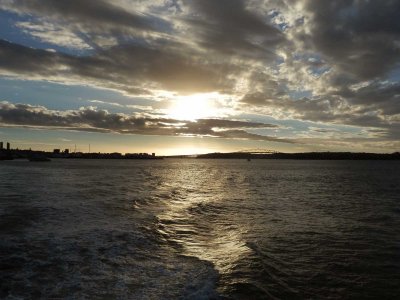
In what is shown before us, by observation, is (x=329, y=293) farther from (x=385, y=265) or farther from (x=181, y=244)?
(x=181, y=244)

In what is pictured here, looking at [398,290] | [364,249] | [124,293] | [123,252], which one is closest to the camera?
[124,293]

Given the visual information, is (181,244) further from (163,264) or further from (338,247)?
(338,247)

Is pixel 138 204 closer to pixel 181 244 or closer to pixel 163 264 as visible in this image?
pixel 181 244

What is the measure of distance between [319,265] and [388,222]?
12.7 meters

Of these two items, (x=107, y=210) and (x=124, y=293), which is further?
(x=107, y=210)

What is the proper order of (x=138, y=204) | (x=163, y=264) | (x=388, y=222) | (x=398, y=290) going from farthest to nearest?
(x=138, y=204) → (x=388, y=222) → (x=163, y=264) → (x=398, y=290)

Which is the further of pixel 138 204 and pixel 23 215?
pixel 138 204

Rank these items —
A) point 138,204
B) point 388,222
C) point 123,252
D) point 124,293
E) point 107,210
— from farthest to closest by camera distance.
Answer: point 138,204
point 107,210
point 388,222
point 123,252
point 124,293

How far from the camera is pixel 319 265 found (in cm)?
1436

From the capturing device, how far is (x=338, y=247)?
17375mm

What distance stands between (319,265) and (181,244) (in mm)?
6329

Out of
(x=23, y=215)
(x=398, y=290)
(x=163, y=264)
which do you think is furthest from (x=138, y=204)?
(x=398, y=290)

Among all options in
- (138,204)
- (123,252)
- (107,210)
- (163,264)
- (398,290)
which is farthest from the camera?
(138,204)

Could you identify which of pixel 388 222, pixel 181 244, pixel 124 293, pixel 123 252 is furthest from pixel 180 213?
pixel 124 293
